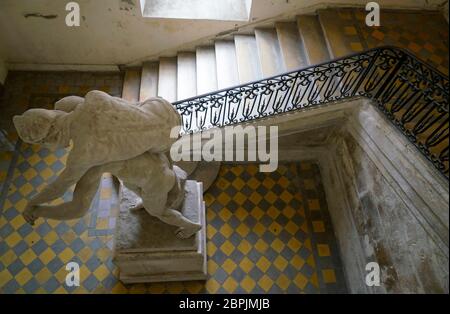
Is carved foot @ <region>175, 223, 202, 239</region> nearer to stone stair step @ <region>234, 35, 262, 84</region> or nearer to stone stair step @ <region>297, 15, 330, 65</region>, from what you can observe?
stone stair step @ <region>234, 35, 262, 84</region>

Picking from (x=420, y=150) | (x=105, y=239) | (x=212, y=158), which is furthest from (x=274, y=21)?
(x=105, y=239)

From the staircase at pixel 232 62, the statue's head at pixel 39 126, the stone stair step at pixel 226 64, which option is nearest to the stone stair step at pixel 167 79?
the staircase at pixel 232 62

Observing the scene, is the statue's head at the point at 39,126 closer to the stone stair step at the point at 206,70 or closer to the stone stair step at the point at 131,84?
the stone stair step at the point at 206,70

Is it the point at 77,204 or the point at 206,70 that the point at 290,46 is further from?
the point at 77,204

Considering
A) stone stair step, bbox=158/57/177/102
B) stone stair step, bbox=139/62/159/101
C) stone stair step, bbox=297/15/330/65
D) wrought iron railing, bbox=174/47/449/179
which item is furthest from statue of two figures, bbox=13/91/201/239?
stone stair step, bbox=297/15/330/65

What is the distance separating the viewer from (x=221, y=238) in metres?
4.24

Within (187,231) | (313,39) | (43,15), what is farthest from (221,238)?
(43,15)

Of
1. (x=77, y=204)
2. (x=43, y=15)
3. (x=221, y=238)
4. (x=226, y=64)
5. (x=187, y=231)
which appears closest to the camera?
(x=77, y=204)

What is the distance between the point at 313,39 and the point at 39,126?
3827 mm

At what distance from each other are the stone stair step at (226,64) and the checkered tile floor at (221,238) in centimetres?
117

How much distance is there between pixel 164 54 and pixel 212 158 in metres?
1.92

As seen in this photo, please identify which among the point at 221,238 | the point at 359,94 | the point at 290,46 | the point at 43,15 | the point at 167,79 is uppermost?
the point at 43,15

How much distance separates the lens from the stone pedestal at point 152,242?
3.24 metres

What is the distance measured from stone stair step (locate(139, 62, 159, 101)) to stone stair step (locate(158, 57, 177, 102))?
110 millimetres
